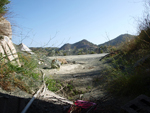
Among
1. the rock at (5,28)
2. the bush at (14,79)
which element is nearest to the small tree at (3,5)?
the rock at (5,28)

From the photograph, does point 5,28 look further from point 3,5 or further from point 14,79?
point 14,79

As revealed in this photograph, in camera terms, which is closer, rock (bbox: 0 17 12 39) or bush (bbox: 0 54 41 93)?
bush (bbox: 0 54 41 93)

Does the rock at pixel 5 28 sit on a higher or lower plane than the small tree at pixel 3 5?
lower

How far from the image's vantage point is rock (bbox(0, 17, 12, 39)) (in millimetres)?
3911

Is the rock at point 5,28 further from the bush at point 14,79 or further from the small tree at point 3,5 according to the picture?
the bush at point 14,79

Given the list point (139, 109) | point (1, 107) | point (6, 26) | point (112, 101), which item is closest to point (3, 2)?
point (6, 26)

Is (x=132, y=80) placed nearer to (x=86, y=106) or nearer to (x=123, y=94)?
(x=123, y=94)

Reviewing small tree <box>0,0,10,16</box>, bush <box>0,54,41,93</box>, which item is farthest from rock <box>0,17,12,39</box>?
bush <box>0,54,41,93</box>

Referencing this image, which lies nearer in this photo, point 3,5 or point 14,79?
point 14,79

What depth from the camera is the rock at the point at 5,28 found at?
12.8 ft

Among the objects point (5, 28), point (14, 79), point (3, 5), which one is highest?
point (3, 5)

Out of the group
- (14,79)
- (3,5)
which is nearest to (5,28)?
(3,5)

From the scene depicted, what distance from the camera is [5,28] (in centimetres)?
398

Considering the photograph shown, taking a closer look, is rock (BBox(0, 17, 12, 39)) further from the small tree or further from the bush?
the bush
